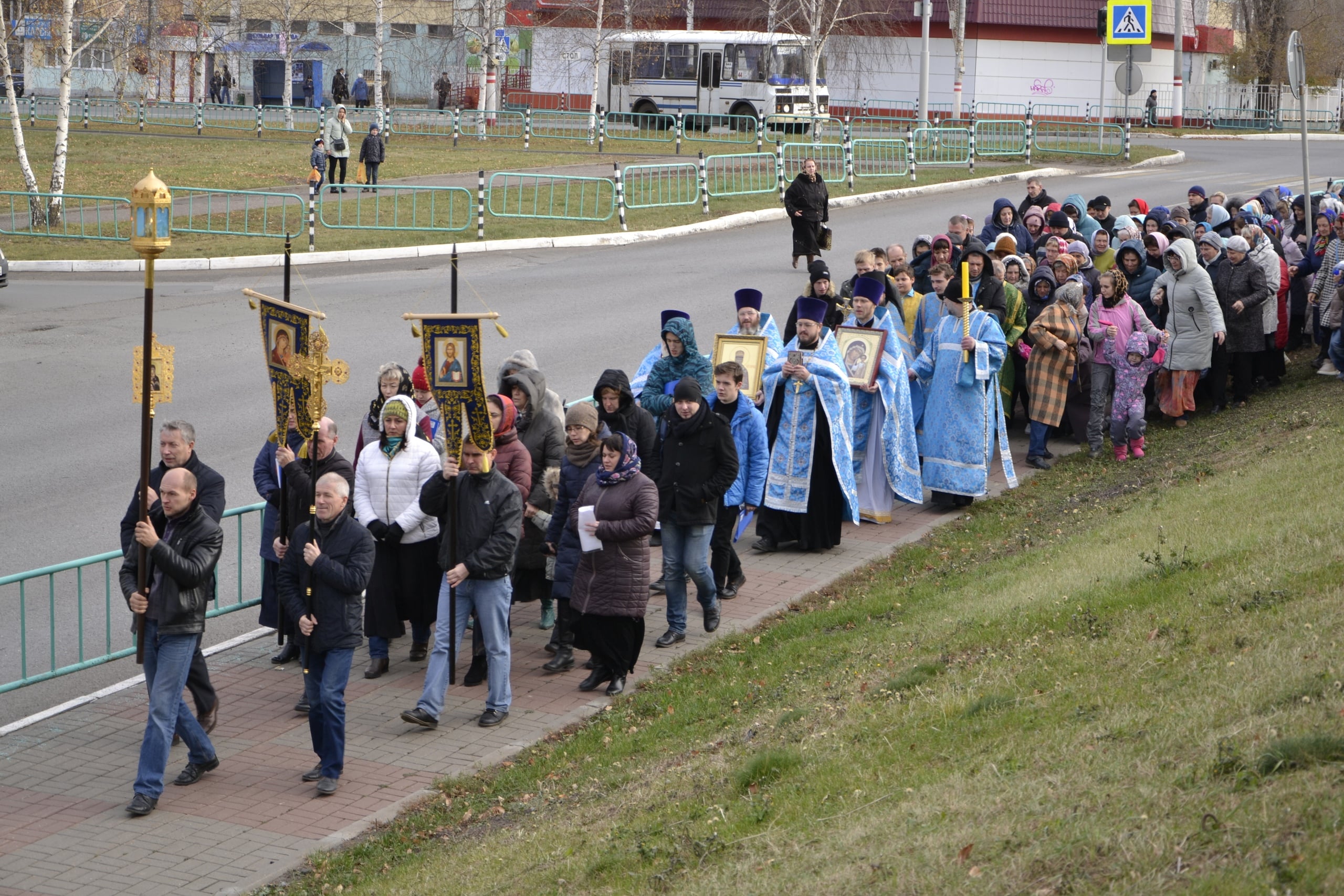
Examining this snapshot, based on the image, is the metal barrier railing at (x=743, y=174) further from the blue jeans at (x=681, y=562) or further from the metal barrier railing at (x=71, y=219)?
the blue jeans at (x=681, y=562)

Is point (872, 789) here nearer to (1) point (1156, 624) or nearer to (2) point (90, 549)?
(1) point (1156, 624)

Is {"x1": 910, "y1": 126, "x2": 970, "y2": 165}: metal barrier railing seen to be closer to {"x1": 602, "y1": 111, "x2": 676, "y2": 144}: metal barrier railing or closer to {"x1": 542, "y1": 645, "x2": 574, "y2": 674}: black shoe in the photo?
{"x1": 602, "y1": 111, "x2": 676, "y2": 144}: metal barrier railing

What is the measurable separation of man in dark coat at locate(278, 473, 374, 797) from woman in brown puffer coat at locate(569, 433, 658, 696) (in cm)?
162

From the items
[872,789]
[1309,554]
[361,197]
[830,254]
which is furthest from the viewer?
[361,197]

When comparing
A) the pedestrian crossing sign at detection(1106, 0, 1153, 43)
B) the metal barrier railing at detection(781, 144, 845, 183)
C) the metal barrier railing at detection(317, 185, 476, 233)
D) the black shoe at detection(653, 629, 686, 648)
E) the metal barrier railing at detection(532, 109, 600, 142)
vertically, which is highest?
the pedestrian crossing sign at detection(1106, 0, 1153, 43)

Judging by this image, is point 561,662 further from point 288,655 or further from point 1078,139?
point 1078,139

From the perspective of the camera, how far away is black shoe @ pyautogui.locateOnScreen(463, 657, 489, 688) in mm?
9336

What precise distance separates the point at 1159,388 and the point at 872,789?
33.0 feet

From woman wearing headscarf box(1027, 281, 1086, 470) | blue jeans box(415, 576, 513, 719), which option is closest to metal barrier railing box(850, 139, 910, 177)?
woman wearing headscarf box(1027, 281, 1086, 470)

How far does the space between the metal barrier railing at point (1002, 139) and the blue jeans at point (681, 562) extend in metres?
29.9

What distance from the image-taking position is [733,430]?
10.8 meters

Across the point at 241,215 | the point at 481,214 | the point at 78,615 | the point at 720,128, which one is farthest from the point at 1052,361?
the point at 720,128

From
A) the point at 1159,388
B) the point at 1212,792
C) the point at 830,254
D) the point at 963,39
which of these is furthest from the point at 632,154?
the point at 1212,792

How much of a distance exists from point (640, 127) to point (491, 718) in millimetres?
35166
